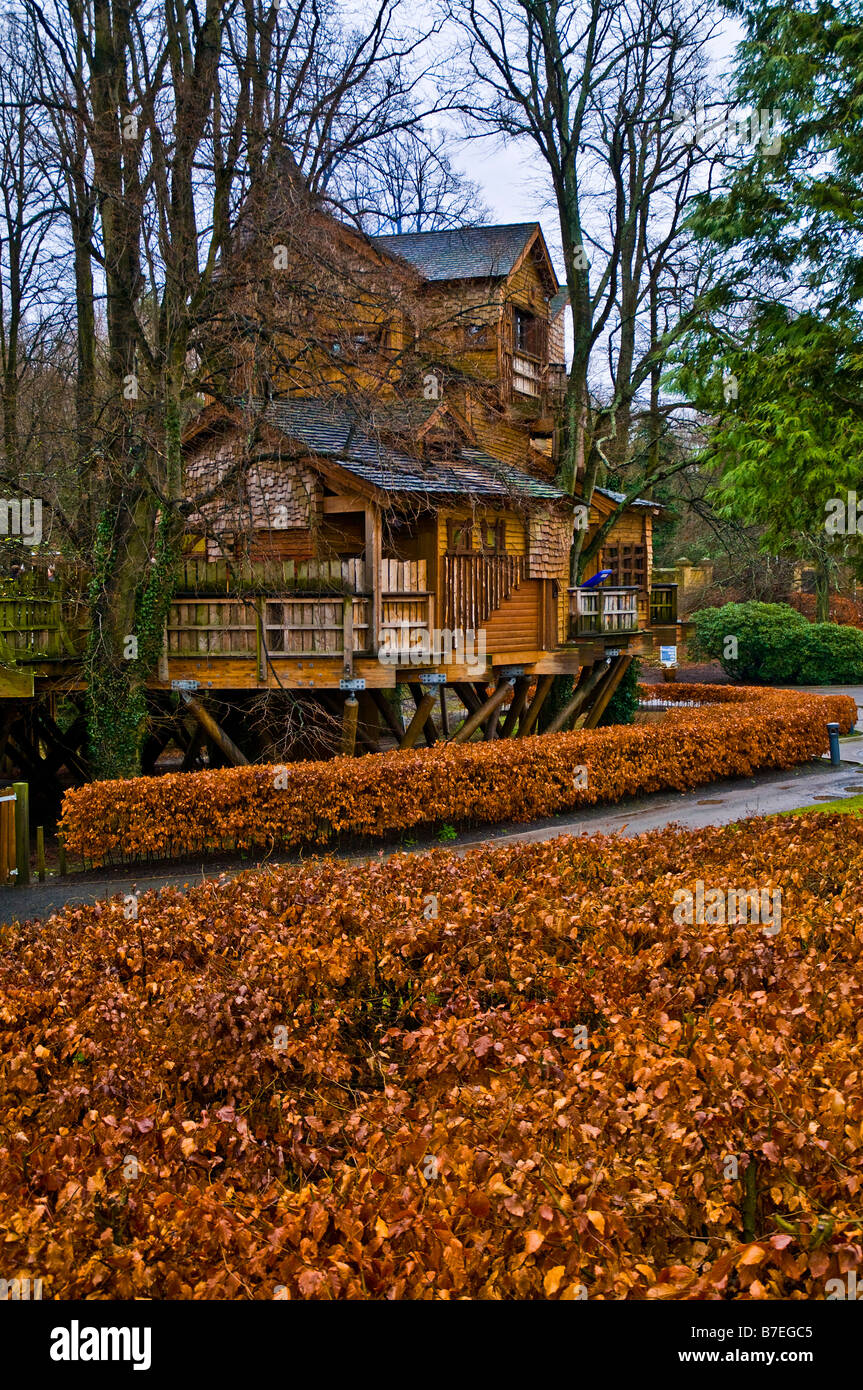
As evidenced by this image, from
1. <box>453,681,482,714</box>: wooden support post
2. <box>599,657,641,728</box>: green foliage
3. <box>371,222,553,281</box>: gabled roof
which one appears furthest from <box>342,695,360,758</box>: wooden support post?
<box>371,222,553,281</box>: gabled roof

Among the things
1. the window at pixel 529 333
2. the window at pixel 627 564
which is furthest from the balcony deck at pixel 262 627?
the window at pixel 627 564

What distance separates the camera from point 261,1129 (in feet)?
17.1

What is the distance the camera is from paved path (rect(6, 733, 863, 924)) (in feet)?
43.4

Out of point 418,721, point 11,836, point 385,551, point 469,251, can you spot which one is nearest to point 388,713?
point 418,721

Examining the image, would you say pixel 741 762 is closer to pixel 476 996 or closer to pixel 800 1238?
pixel 476 996

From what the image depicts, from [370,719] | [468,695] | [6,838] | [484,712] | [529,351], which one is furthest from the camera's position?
[529,351]

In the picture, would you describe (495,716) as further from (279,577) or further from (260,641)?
(260,641)

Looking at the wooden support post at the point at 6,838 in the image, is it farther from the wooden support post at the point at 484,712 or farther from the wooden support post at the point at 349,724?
the wooden support post at the point at 484,712

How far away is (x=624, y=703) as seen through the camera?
29703mm

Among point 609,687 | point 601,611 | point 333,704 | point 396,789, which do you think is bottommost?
point 396,789

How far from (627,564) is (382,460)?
16164 mm

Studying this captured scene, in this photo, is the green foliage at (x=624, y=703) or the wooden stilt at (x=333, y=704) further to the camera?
the green foliage at (x=624, y=703)

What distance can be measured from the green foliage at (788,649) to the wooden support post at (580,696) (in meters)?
15.8

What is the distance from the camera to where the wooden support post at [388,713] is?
22.4 meters
